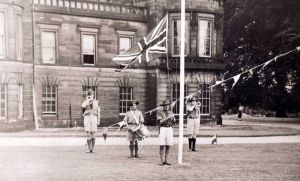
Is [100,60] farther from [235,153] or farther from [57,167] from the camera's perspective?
[57,167]

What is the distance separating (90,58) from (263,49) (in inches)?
580

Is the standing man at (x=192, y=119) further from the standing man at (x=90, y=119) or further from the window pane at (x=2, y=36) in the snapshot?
the window pane at (x=2, y=36)

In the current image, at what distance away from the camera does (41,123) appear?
2805 centimetres

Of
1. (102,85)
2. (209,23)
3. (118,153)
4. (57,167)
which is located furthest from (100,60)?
(57,167)

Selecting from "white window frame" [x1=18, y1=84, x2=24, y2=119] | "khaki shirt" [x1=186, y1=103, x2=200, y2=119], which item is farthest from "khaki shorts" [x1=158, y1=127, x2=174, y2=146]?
"white window frame" [x1=18, y1=84, x2=24, y2=119]

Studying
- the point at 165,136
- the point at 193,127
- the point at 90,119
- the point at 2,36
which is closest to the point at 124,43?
the point at 2,36

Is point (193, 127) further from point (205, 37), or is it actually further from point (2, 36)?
point (205, 37)

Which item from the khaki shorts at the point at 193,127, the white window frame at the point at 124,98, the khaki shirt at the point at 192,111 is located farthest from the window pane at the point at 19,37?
the khaki shorts at the point at 193,127

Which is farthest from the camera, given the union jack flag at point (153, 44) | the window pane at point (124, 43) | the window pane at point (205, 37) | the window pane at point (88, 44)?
the window pane at point (205, 37)

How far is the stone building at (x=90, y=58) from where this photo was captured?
2612cm

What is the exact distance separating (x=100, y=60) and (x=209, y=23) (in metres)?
7.81

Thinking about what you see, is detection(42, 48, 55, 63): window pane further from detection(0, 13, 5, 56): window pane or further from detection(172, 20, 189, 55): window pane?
detection(172, 20, 189, 55): window pane

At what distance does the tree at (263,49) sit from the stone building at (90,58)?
4496 millimetres

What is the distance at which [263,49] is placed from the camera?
3744 cm
